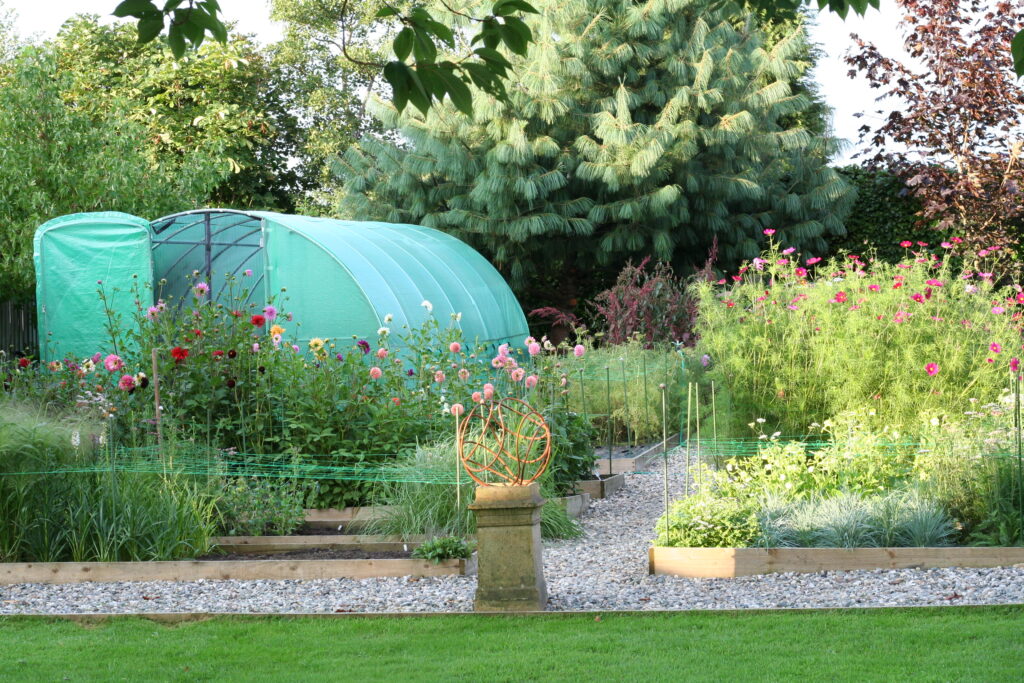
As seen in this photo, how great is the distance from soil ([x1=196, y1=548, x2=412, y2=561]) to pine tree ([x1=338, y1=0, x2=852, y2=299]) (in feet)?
32.3

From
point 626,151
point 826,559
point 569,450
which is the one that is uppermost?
point 626,151

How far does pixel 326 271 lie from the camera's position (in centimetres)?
1095

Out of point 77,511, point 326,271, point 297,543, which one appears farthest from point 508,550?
point 326,271

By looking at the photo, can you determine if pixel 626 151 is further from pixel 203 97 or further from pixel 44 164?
pixel 203 97

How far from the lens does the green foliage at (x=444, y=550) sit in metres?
5.35

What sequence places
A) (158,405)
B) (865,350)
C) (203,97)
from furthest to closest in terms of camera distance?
(203,97)
(865,350)
(158,405)

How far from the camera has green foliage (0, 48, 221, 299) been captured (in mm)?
12727

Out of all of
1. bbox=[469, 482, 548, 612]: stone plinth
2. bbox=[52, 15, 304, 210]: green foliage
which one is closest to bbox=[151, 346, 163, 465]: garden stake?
bbox=[469, 482, 548, 612]: stone plinth

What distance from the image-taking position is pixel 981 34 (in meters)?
14.3

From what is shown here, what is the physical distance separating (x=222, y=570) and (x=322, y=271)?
19.5 feet

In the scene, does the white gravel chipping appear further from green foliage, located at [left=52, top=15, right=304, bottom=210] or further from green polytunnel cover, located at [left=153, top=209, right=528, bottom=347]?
green foliage, located at [left=52, top=15, right=304, bottom=210]

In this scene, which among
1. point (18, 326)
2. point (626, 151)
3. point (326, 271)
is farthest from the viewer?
point (626, 151)

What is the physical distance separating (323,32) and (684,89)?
11.2 metres

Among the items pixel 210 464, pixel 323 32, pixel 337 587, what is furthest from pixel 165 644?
pixel 323 32
